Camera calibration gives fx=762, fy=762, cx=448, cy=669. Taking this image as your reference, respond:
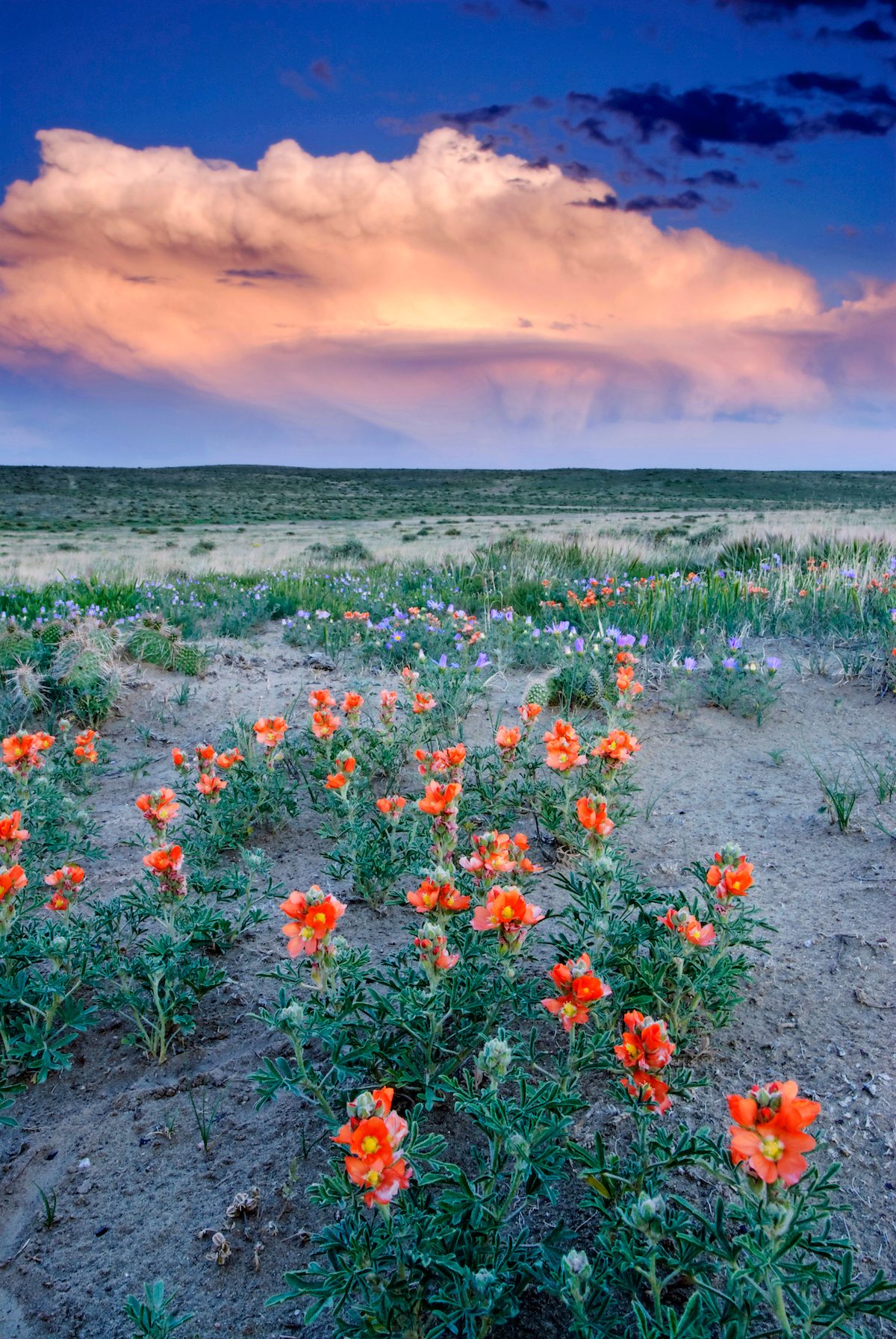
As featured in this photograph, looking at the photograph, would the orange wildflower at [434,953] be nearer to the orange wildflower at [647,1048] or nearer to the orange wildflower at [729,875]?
the orange wildflower at [647,1048]

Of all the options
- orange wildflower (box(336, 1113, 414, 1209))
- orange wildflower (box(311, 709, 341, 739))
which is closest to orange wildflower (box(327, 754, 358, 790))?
orange wildflower (box(311, 709, 341, 739))

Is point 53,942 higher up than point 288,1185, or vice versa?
point 53,942

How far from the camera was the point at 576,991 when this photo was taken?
1692mm

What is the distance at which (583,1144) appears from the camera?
188 centimetres

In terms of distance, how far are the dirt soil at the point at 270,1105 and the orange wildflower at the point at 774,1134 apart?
67cm

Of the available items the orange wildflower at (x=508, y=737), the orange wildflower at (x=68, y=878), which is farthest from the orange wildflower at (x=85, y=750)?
the orange wildflower at (x=508, y=737)

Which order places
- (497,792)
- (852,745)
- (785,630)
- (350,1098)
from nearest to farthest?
1. (350,1098)
2. (497,792)
3. (852,745)
4. (785,630)

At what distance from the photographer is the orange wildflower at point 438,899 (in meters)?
1.93

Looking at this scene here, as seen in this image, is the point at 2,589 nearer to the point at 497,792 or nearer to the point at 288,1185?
the point at 497,792

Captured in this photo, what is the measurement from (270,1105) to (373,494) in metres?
76.7

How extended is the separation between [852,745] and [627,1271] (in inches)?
143

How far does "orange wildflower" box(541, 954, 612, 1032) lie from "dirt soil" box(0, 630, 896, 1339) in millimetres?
494

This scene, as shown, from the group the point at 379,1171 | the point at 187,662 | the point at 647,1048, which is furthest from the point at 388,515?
the point at 379,1171

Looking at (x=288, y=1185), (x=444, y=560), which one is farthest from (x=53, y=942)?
(x=444, y=560)
